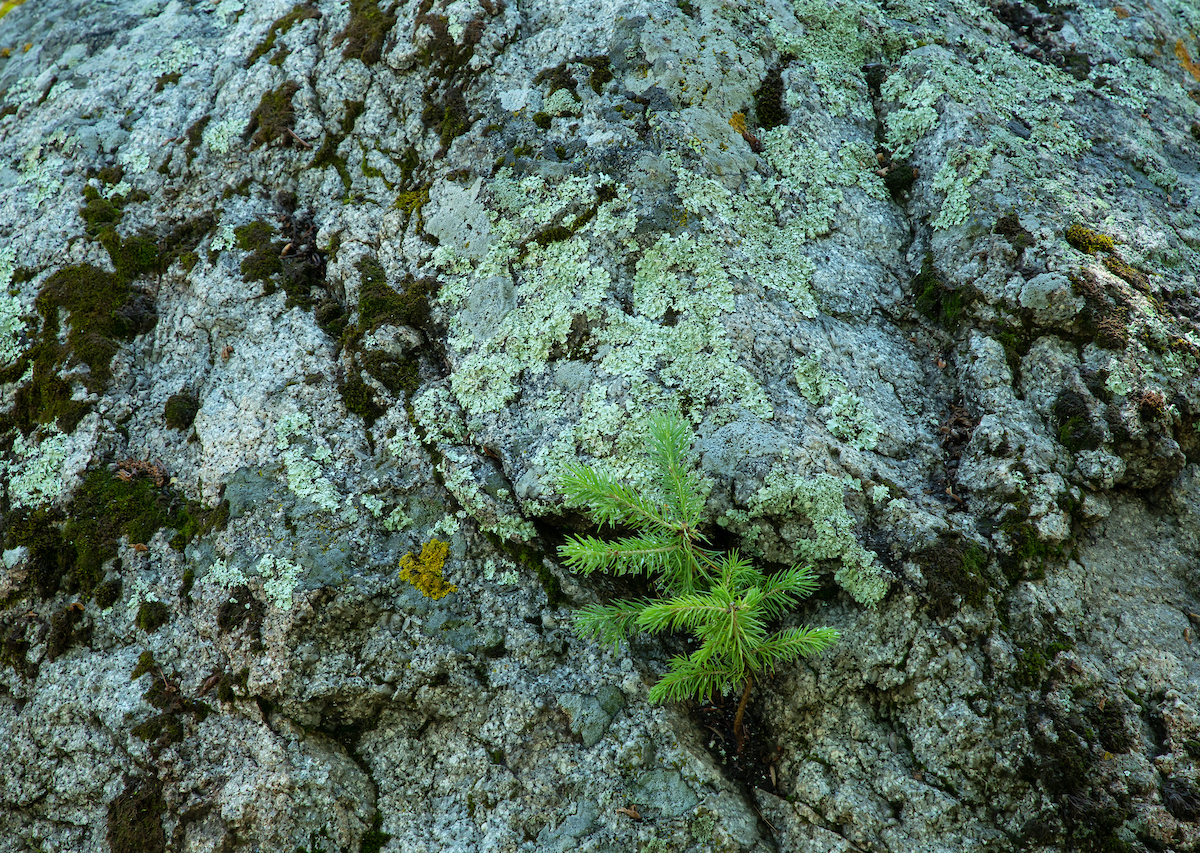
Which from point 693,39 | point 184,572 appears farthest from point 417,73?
point 184,572

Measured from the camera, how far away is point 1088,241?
484 cm

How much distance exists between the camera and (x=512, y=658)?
4.22 metres

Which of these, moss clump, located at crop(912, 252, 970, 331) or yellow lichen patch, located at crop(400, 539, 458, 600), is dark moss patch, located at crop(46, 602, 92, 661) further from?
moss clump, located at crop(912, 252, 970, 331)

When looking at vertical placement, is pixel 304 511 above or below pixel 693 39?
below

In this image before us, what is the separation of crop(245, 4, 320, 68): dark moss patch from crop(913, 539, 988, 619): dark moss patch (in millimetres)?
7308

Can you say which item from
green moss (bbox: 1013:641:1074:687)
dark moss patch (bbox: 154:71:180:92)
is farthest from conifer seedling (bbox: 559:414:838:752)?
dark moss patch (bbox: 154:71:180:92)

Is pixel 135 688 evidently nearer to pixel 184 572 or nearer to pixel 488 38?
pixel 184 572

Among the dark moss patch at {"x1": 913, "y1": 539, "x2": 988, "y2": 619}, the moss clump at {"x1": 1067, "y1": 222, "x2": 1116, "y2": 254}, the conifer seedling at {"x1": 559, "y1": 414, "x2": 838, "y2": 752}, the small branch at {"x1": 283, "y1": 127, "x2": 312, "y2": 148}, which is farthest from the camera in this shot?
the small branch at {"x1": 283, "y1": 127, "x2": 312, "y2": 148}

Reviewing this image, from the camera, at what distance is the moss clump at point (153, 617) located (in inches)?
180

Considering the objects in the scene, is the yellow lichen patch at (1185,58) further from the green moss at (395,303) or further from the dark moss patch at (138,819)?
the dark moss patch at (138,819)

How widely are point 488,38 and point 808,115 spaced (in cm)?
280

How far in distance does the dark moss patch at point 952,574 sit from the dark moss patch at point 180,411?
5.10m

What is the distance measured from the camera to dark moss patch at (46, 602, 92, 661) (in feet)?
15.2

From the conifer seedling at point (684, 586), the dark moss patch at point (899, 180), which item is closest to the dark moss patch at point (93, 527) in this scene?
the conifer seedling at point (684, 586)
